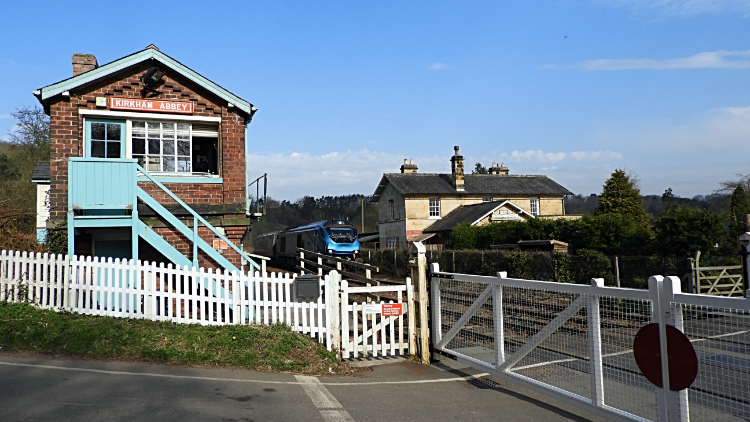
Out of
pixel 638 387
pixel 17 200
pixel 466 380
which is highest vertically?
pixel 17 200

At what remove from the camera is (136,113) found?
14273 millimetres

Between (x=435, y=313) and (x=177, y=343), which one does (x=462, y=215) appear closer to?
(x=435, y=313)

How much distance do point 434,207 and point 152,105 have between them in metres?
33.8

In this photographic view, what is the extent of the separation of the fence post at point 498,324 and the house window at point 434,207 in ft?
128

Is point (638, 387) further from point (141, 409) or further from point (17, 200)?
point (17, 200)

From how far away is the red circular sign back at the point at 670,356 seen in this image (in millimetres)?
4477

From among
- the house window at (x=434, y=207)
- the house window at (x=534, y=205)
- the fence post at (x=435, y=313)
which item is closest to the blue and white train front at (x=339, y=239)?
the house window at (x=434, y=207)

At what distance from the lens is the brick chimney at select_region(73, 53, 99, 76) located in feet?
50.3

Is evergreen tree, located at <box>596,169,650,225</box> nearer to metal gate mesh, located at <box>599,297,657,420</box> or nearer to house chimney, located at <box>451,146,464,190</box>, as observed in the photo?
house chimney, located at <box>451,146,464,190</box>

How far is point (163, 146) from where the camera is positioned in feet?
47.9

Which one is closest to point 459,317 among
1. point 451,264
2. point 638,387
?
point 638,387

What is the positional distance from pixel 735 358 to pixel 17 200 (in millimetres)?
31619

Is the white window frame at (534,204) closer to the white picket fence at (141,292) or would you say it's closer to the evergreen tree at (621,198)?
the evergreen tree at (621,198)

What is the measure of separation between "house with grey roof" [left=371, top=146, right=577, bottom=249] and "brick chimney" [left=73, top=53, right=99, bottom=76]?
29.5 metres
